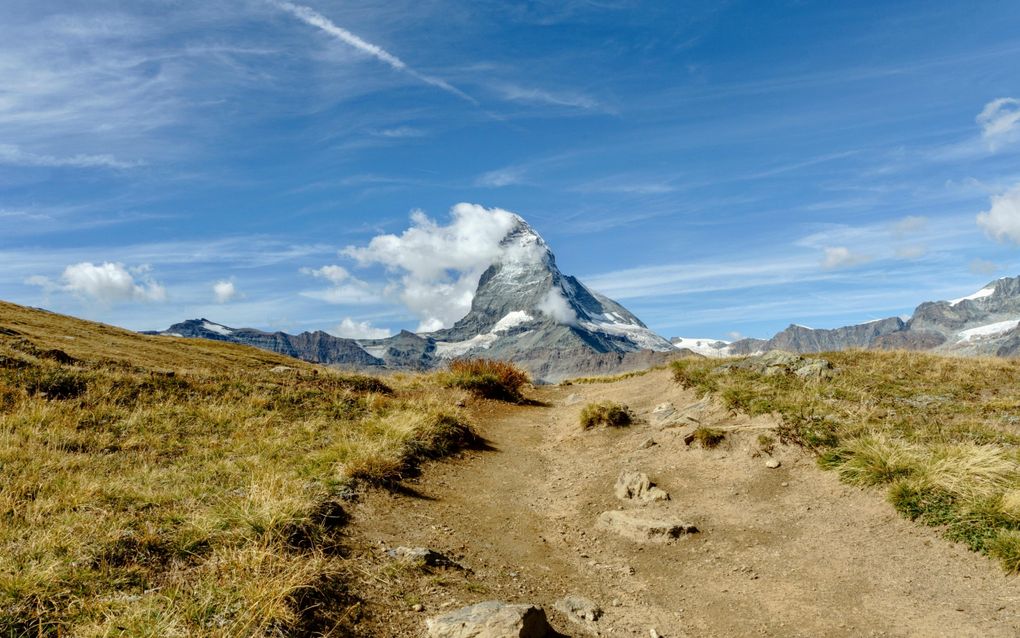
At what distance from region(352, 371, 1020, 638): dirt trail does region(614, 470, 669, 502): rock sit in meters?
0.22

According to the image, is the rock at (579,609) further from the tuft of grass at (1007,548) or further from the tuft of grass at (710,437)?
the tuft of grass at (710,437)

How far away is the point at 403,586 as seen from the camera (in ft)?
24.8

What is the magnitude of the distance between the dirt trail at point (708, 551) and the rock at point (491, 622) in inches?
18.5

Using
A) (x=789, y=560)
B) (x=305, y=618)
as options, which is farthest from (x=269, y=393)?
(x=789, y=560)

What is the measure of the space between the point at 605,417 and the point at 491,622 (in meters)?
11.5

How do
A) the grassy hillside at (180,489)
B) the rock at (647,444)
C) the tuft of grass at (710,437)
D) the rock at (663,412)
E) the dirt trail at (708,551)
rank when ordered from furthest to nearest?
the rock at (663,412)
the rock at (647,444)
the tuft of grass at (710,437)
the dirt trail at (708,551)
the grassy hillside at (180,489)

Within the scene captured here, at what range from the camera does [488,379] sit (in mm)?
24875

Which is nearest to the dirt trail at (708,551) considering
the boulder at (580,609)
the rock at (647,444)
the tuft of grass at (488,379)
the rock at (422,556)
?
the boulder at (580,609)

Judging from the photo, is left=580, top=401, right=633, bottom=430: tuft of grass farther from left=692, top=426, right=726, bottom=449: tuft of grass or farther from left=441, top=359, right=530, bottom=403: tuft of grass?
left=441, top=359, right=530, bottom=403: tuft of grass

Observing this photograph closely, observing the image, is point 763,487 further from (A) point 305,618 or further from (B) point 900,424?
(A) point 305,618

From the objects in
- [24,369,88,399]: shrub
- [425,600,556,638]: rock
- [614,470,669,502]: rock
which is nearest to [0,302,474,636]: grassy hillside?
[24,369,88,399]: shrub

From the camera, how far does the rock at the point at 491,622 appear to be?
6.25m

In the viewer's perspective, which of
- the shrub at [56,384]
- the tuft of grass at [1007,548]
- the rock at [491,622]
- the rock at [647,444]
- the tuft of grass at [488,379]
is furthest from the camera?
the tuft of grass at [488,379]

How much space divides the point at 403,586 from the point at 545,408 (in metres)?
17.4
